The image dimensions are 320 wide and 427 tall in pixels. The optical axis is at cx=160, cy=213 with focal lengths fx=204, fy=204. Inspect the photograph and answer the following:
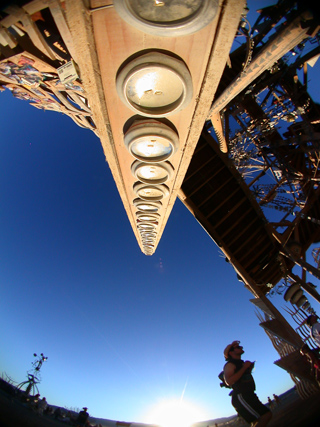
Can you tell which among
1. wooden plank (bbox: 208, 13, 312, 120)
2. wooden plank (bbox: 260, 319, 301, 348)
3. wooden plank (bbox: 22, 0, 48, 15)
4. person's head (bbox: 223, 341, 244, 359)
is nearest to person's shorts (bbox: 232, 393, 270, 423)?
person's head (bbox: 223, 341, 244, 359)

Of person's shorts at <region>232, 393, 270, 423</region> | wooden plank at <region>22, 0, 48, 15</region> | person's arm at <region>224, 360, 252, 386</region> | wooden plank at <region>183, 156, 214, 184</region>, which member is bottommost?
person's shorts at <region>232, 393, 270, 423</region>

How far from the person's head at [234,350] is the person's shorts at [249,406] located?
0.45 m

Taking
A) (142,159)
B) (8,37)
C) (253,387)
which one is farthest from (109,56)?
(253,387)

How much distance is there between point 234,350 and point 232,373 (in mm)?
306

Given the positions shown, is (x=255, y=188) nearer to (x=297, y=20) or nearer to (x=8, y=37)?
(x=297, y=20)

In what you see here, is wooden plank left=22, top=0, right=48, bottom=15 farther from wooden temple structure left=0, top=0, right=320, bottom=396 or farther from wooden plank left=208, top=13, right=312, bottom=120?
wooden plank left=208, top=13, right=312, bottom=120

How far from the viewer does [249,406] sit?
9.15 ft

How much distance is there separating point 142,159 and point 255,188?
640 cm

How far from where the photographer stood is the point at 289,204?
24.5ft

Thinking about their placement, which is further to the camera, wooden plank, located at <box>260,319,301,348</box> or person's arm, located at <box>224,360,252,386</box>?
wooden plank, located at <box>260,319,301,348</box>

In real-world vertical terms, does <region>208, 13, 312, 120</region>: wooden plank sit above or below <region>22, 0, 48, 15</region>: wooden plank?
below

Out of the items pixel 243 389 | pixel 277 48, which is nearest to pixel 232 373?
pixel 243 389

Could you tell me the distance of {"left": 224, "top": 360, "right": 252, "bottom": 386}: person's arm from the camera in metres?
2.98

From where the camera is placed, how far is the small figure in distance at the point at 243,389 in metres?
2.72
